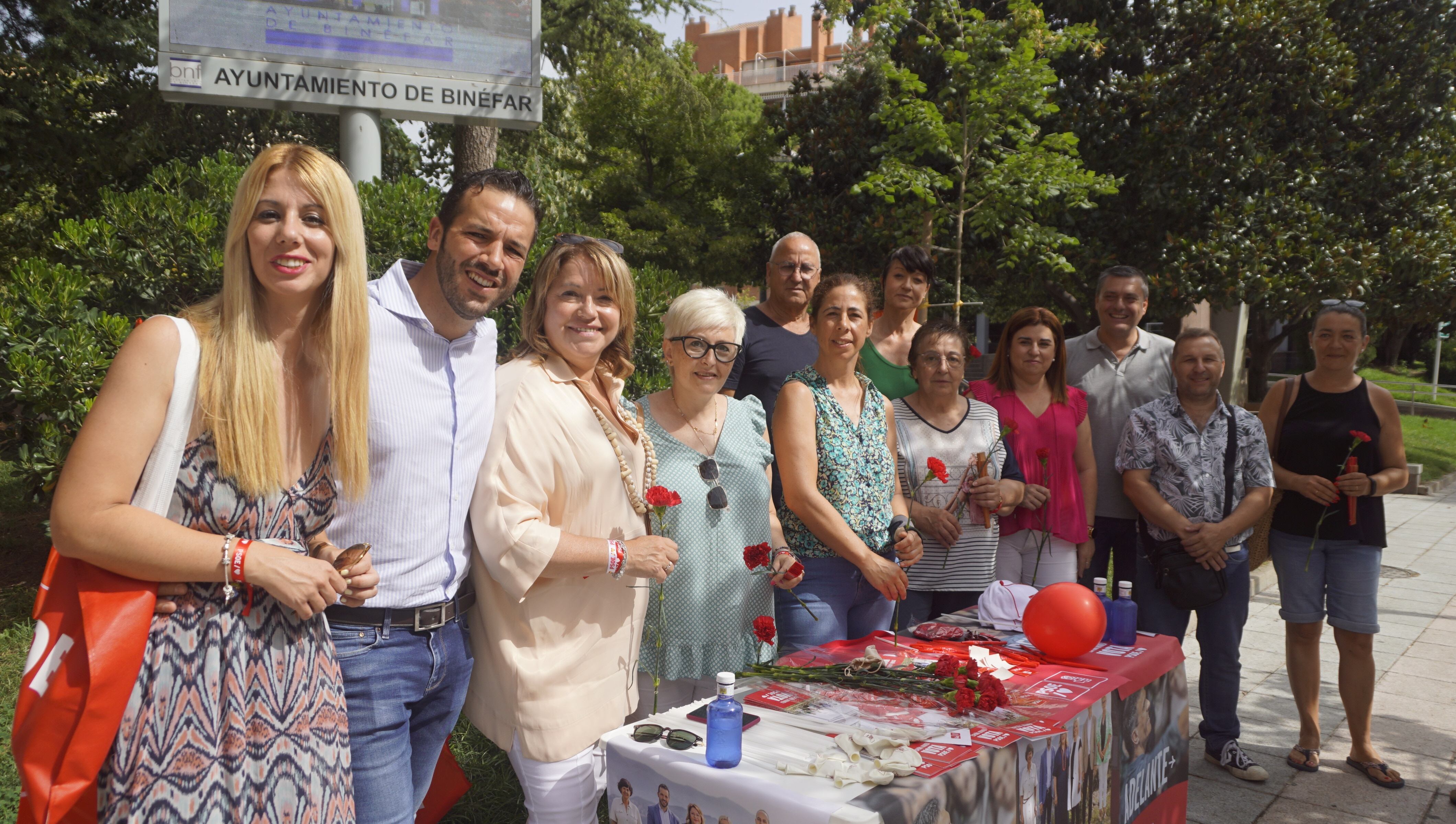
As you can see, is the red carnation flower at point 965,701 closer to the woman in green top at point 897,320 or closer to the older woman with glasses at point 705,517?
the older woman with glasses at point 705,517

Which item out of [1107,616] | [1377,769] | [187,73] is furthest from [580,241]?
[1377,769]

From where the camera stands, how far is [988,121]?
9.07 m

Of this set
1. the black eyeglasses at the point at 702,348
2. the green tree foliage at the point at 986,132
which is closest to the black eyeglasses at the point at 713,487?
the black eyeglasses at the point at 702,348

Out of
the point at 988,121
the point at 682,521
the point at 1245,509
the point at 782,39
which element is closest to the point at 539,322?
the point at 682,521

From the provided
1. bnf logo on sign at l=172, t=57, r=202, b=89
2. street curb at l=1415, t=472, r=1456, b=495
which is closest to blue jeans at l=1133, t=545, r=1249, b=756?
bnf logo on sign at l=172, t=57, r=202, b=89

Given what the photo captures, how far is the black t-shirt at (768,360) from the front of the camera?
Result: 4.15 m

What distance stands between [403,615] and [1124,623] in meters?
2.45

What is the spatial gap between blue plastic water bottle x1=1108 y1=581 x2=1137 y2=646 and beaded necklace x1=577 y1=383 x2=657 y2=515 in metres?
1.77

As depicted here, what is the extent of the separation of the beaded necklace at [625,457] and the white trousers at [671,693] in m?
0.65

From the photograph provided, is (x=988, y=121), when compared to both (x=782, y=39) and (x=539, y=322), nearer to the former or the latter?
(x=539, y=322)

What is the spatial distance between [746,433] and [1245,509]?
7.98 ft

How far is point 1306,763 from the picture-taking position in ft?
14.2

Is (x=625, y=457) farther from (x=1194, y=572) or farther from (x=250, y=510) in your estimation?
(x=1194, y=572)

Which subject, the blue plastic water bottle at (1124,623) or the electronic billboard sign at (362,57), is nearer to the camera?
the blue plastic water bottle at (1124,623)
